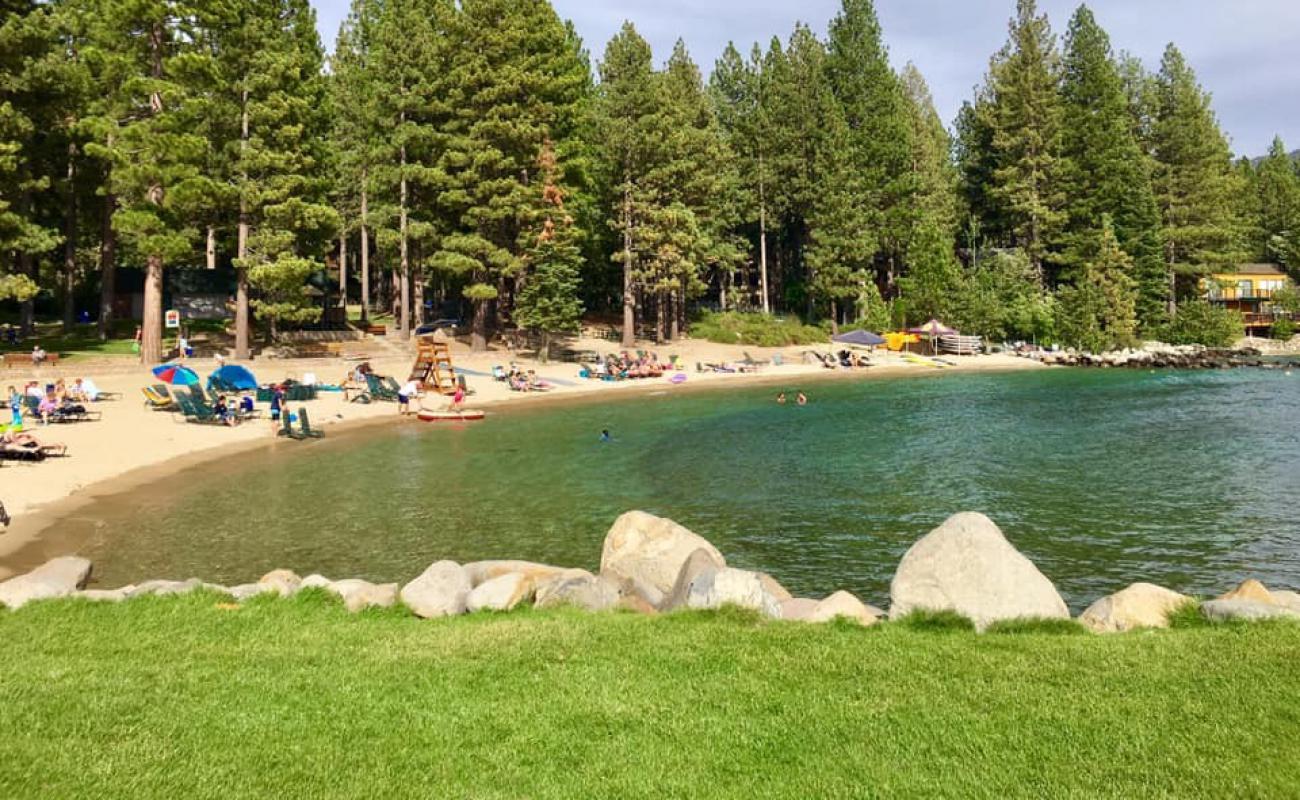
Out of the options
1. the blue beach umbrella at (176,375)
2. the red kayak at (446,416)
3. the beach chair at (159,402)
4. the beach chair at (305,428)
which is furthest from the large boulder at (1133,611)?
the blue beach umbrella at (176,375)

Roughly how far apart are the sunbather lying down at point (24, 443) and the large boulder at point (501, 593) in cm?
1710

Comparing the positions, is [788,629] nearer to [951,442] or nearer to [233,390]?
[951,442]

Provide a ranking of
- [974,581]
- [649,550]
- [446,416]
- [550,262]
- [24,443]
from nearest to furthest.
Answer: [974,581] → [649,550] → [24,443] → [446,416] → [550,262]

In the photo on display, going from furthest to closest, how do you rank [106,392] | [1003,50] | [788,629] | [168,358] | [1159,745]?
[1003,50] < [168,358] < [106,392] < [788,629] < [1159,745]

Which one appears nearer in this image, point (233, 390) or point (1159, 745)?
point (1159, 745)

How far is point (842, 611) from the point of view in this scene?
922 cm

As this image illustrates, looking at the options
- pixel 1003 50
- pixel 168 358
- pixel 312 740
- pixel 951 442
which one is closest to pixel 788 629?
pixel 312 740

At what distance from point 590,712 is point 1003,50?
86.2 meters

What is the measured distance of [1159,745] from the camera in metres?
5.72

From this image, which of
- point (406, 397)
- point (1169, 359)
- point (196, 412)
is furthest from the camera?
point (1169, 359)

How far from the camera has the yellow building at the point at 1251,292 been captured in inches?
3324

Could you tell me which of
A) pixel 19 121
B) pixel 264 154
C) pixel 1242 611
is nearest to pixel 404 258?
pixel 264 154

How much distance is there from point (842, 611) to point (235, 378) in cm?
2862

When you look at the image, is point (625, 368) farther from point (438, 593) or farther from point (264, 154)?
point (438, 593)
